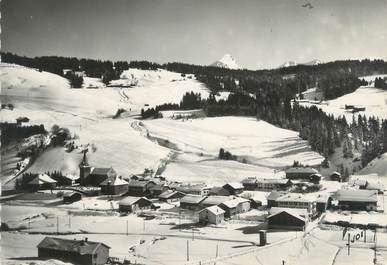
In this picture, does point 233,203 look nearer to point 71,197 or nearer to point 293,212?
point 293,212

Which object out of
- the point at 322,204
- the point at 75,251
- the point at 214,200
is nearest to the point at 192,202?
the point at 214,200

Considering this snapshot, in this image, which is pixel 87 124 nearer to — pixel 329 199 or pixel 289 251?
pixel 329 199

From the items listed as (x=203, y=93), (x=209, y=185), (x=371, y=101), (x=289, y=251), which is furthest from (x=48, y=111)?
(x=289, y=251)

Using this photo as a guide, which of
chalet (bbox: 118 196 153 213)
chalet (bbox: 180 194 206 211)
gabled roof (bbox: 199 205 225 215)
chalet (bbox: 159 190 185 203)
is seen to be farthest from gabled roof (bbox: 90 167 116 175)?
gabled roof (bbox: 199 205 225 215)

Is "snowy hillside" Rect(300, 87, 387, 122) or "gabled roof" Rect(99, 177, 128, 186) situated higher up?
"snowy hillside" Rect(300, 87, 387, 122)

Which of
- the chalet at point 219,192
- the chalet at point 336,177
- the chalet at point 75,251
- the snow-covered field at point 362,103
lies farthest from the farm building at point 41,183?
the snow-covered field at point 362,103

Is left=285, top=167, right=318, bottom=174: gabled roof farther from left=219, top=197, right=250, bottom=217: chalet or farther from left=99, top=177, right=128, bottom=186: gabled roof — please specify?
left=99, top=177, right=128, bottom=186: gabled roof
